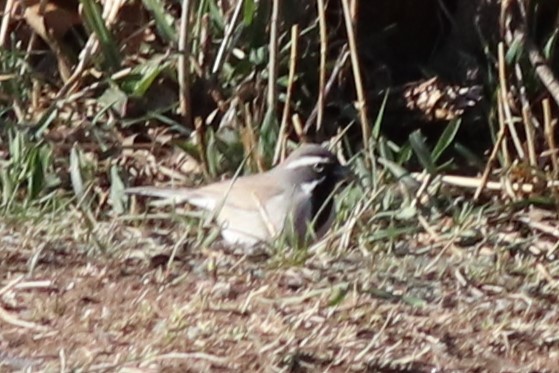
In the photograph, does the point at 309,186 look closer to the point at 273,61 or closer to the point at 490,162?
the point at 273,61

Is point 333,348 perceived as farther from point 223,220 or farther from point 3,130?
point 3,130

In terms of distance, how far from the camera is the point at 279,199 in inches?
252

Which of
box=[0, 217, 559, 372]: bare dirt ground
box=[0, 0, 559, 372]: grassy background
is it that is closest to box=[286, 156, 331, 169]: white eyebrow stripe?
box=[0, 0, 559, 372]: grassy background

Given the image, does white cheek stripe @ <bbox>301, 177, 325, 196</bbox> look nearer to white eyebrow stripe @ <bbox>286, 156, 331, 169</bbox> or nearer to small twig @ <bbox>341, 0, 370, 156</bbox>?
white eyebrow stripe @ <bbox>286, 156, 331, 169</bbox>

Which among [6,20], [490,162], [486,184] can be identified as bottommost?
[486,184]

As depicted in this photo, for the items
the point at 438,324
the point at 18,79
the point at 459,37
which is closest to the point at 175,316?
the point at 438,324

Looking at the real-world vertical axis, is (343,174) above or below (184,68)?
below

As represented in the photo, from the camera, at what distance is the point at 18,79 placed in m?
7.50


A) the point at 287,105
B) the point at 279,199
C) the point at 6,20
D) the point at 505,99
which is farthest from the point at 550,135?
the point at 6,20

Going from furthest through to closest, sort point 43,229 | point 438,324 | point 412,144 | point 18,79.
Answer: point 18,79, point 412,144, point 43,229, point 438,324

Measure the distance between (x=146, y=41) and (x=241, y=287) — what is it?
244 cm

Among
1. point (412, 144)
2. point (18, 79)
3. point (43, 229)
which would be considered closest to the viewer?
point (43, 229)

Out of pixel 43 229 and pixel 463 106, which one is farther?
pixel 463 106

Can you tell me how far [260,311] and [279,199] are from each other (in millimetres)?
1175
